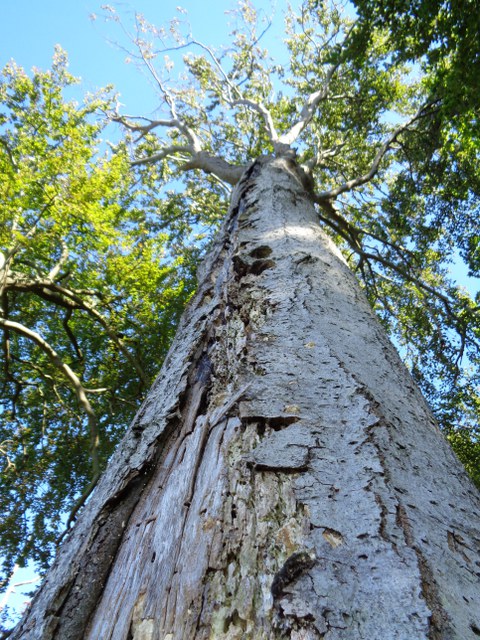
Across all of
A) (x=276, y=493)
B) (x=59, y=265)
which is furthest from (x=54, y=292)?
(x=276, y=493)

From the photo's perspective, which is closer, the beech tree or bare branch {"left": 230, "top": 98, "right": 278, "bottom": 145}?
the beech tree

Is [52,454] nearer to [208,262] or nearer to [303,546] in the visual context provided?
[208,262]

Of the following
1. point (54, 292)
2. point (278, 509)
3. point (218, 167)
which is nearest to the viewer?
point (278, 509)

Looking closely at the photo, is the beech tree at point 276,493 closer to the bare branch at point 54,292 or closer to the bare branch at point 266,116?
the bare branch at point 54,292

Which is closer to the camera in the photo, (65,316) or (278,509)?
(278,509)

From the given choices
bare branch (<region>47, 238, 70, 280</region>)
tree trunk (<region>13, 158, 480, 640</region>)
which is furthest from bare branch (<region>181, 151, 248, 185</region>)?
tree trunk (<region>13, 158, 480, 640</region>)

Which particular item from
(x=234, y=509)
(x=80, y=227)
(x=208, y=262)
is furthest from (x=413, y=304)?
(x=234, y=509)

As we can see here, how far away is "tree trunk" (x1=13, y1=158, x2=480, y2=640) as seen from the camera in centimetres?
62

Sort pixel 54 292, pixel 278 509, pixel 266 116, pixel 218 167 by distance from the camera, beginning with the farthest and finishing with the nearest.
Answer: pixel 266 116 < pixel 218 167 < pixel 54 292 < pixel 278 509

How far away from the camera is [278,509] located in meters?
0.79

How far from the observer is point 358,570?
2.10ft

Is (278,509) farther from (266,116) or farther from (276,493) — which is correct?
(266,116)

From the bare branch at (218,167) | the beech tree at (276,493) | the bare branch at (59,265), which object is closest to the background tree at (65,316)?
the bare branch at (59,265)

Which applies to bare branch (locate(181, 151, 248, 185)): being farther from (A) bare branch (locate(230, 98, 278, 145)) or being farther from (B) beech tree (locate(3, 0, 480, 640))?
(B) beech tree (locate(3, 0, 480, 640))
